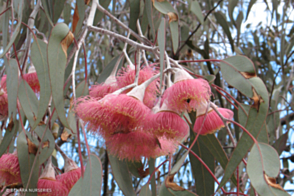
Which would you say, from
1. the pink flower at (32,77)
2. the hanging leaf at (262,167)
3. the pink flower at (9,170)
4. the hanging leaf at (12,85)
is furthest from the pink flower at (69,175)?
the hanging leaf at (262,167)

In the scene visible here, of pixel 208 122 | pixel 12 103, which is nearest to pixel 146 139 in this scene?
pixel 208 122

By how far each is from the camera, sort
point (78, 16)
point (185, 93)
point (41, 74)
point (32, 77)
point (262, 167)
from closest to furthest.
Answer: point (262, 167) → point (185, 93) → point (41, 74) → point (78, 16) → point (32, 77)

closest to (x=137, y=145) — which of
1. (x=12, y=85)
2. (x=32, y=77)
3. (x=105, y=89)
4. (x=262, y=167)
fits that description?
(x=105, y=89)

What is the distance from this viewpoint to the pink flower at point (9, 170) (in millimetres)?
843

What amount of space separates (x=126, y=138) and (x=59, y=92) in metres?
0.21

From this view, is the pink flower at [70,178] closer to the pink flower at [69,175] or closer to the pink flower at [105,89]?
the pink flower at [69,175]

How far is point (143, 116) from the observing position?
69cm

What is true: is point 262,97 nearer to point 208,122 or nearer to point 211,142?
point 208,122

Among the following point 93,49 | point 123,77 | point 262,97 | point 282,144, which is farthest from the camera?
point 93,49

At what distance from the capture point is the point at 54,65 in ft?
2.25

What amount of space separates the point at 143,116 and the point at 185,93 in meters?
0.12

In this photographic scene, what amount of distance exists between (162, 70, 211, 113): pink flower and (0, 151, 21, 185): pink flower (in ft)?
1.66

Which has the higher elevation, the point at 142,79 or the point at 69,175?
the point at 142,79

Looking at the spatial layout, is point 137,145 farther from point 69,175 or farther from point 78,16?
point 78,16
